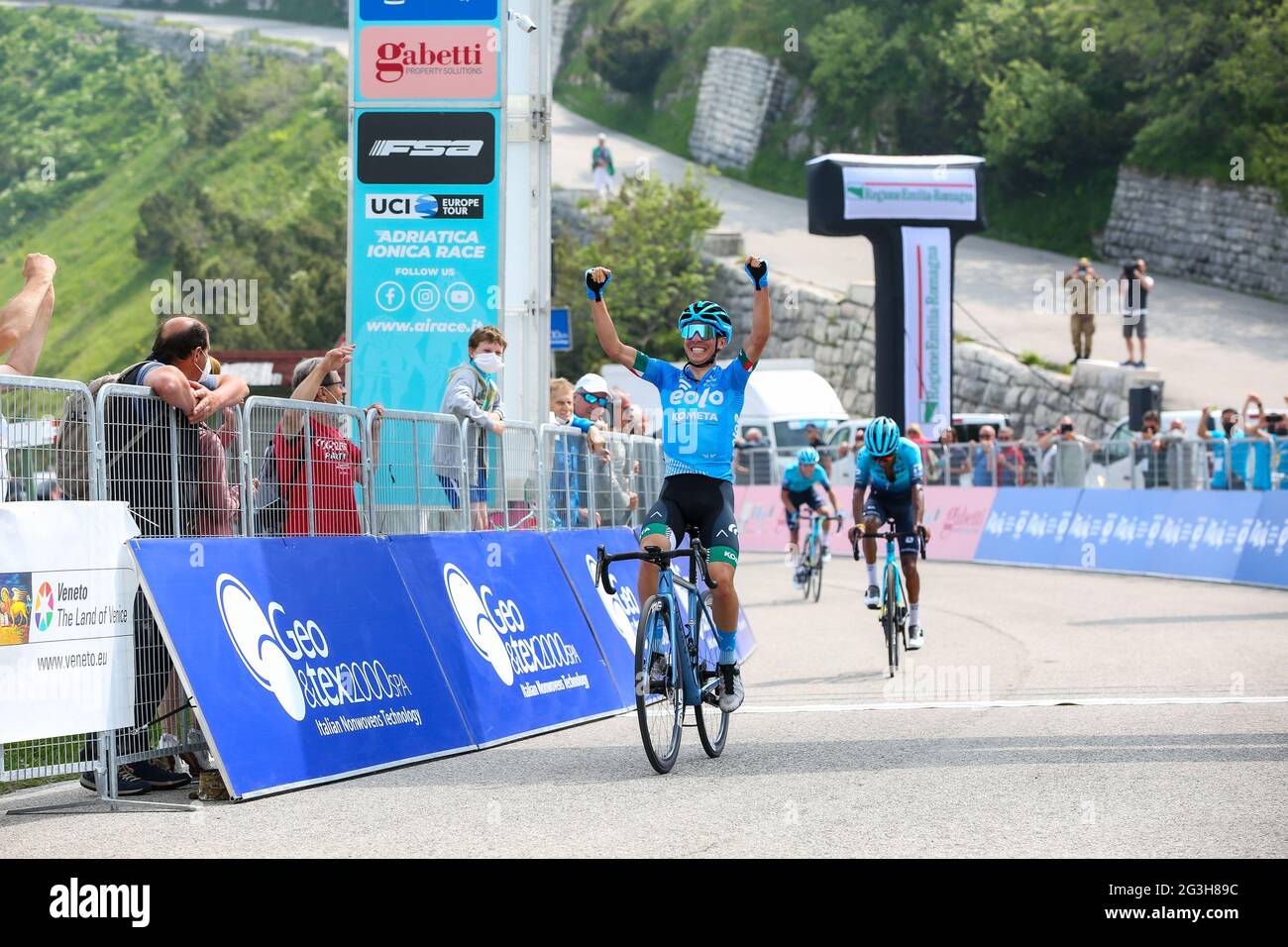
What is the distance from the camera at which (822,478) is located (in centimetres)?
2281

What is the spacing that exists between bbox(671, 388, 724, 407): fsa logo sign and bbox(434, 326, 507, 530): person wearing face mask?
6.32 feet

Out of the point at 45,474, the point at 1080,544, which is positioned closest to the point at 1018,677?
the point at 45,474

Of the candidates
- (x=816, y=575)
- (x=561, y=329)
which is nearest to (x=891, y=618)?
(x=816, y=575)

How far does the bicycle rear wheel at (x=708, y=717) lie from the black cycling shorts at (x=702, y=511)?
350 mm

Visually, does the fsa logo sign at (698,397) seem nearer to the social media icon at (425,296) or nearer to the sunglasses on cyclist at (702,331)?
the sunglasses on cyclist at (702,331)

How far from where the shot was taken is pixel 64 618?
26.8 ft

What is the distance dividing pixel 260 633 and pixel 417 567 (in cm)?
171

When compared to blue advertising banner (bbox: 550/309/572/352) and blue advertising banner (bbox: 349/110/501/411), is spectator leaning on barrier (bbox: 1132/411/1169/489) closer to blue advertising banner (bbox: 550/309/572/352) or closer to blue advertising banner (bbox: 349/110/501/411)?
blue advertising banner (bbox: 550/309/572/352)

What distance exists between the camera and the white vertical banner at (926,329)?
31578 mm

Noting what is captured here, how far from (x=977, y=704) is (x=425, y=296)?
528cm

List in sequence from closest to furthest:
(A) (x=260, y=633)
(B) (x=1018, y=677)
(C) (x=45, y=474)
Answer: (C) (x=45, y=474) → (A) (x=260, y=633) → (B) (x=1018, y=677)

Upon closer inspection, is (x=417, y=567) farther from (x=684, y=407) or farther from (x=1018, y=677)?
(x=1018, y=677)

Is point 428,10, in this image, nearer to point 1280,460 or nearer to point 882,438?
point 882,438
